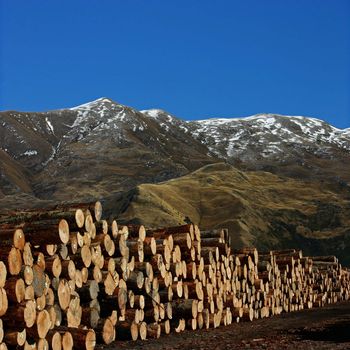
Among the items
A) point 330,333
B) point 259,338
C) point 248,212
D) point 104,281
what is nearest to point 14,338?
point 104,281

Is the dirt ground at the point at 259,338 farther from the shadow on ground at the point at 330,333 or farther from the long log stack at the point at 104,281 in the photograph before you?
the long log stack at the point at 104,281

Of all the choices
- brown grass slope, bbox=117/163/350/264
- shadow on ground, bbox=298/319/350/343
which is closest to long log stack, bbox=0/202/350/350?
shadow on ground, bbox=298/319/350/343

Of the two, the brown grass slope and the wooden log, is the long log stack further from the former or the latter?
the brown grass slope

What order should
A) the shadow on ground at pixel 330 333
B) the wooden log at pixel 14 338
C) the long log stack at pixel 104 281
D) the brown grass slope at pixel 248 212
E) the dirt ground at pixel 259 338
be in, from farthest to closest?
the brown grass slope at pixel 248 212 < the shadow on ground at pixel 330 333 < the dirt ground at pixel 259 338 < the long log stack at pixel 104 281 < the wooden log at pixel 14 338

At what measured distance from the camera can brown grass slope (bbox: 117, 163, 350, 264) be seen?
252 ft

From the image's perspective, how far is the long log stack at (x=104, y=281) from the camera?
34.7 feet

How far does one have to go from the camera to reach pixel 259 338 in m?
14.9

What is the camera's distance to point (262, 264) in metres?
24.4

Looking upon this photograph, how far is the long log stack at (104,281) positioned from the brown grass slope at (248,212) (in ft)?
170

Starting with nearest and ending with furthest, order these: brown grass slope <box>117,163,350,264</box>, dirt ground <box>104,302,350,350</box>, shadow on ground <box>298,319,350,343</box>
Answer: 1. dirt ground <box>104,302,350,350</box>
2. shadow on ground <box>298,319,350,343</box>
3. brown grass slope <box>117,163,350,264</box>

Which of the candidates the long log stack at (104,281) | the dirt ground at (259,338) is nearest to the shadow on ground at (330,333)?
the dirt ground at (259,338)

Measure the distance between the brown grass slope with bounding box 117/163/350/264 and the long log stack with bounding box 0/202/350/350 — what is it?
51829 millimetres

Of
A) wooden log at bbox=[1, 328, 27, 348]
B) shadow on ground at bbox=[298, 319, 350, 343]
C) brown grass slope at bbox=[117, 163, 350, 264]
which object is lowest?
shadow on ground at bbox=[298, 319, 350, 343]

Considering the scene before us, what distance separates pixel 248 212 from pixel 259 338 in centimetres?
7018
